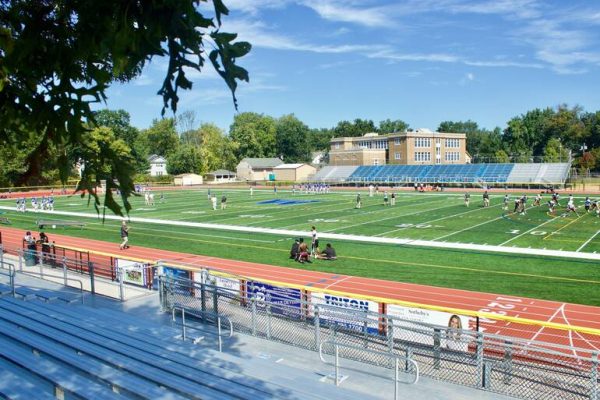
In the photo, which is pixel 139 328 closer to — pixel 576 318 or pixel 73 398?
pixel 73 398

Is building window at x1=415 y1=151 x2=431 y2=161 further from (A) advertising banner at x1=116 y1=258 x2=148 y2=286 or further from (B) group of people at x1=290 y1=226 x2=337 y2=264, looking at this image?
(A) advertising banner at x1=116 y1=258 x2=148 y2=286

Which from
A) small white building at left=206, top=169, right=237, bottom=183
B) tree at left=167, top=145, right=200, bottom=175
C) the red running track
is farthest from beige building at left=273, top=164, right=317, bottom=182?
the red running track

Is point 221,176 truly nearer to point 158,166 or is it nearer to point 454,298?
point 158,166

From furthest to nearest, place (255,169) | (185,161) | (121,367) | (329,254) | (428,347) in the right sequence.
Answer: (255,169), (185,161), (329,254), (428,347), (121,367)

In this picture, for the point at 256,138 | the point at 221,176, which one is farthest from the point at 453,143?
the point at 221,176

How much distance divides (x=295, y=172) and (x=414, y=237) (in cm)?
7300

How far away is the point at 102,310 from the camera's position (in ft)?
39.3

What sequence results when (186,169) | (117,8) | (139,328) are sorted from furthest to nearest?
(186,169)
(139,328)
(117,8)

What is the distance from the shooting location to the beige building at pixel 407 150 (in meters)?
92.9

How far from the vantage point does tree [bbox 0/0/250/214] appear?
3.85 meters

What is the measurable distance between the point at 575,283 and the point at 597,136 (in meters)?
87.8

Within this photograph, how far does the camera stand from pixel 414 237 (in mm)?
28000

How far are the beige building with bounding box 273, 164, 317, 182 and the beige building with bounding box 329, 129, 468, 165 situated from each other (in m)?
5.43

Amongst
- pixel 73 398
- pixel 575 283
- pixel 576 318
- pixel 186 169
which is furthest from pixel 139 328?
pixel 186 169
